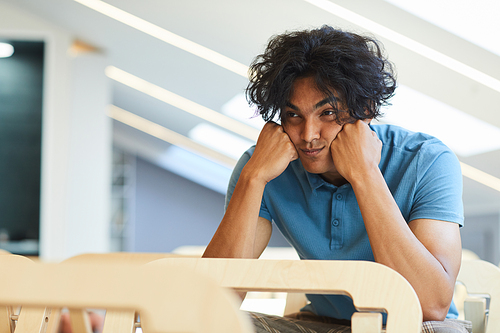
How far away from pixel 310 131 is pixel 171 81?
3.89m

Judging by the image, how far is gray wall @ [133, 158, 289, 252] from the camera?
33.7 feet

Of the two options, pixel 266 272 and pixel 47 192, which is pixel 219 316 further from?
pixel 47 192

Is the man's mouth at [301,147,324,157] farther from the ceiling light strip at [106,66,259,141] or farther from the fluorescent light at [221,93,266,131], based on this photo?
the ceiling light strip at [106,66,259,141]

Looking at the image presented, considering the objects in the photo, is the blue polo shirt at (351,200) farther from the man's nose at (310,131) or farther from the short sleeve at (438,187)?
the man's nose at (310,131)

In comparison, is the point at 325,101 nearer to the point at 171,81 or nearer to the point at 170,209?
the point at 171,81

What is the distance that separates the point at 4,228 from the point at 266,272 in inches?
150

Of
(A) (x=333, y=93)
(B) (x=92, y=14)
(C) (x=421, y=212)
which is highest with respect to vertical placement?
(B) (x=92, y=14)

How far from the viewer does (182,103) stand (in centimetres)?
551

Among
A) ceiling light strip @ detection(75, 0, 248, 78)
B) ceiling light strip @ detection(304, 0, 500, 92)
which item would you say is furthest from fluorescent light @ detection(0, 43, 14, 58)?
ceiling light strip @ detection(304, 0, 500, 92)

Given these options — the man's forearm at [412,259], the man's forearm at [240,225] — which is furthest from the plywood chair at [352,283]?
the man's forearm at [240,225]

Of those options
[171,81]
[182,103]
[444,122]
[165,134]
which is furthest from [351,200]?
[165,134]

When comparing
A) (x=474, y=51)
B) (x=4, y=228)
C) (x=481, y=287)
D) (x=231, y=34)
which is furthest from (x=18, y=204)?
(x=481, y=287)

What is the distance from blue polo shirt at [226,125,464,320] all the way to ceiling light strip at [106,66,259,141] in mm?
4149

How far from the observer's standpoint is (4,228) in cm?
383
